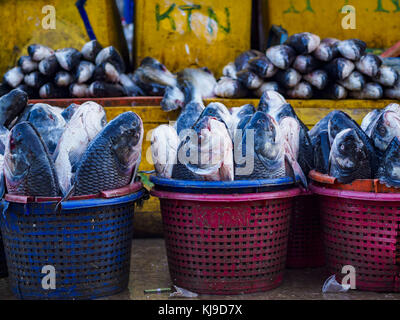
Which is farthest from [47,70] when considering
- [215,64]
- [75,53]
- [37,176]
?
[37,176]

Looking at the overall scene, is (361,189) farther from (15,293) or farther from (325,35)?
(325,35)

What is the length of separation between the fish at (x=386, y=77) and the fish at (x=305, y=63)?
17.9 inches

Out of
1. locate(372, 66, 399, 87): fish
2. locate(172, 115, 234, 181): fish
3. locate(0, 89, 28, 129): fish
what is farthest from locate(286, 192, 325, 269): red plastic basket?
locate(0, 89, 28, 129): fish

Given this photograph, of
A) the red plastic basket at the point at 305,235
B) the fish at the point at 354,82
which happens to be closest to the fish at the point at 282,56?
the fish at the point at 354,82

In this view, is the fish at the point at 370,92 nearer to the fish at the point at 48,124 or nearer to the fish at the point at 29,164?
the fish at the point at 48,124

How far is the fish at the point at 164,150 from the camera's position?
2.62 m

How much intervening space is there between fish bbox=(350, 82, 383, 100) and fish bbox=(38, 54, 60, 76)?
2.23 meters

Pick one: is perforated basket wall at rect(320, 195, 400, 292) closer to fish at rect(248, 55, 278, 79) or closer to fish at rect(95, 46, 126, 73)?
fish at rect(248, 55, 278, 79)

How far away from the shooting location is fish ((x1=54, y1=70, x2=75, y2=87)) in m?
4.00

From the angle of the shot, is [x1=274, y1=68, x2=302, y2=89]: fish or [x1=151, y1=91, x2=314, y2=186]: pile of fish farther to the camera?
[x1=274, y1=68, x2=302, y2=89]: fish

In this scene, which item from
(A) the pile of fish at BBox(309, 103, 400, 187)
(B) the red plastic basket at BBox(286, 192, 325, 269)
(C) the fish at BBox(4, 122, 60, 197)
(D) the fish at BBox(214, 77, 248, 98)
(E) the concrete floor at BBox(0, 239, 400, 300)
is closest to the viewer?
(C) the fish at BBox(4, 122, 60, 197)

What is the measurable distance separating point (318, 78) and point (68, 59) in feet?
6.04

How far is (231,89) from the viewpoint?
3.91 meters

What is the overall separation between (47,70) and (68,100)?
31 centimetres
